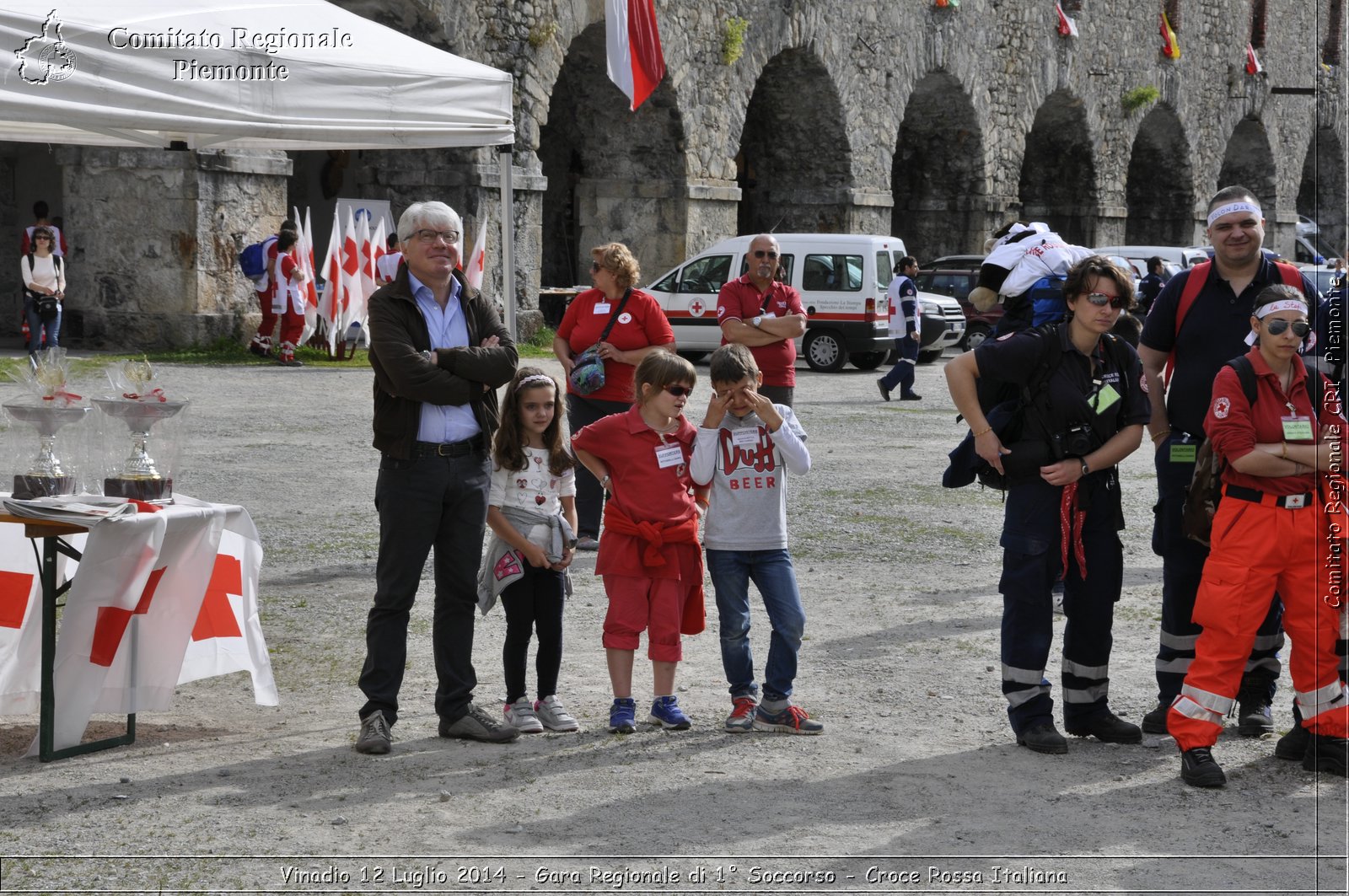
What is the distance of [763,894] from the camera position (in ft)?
12.9

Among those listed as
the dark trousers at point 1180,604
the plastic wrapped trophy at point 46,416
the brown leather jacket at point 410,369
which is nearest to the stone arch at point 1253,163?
the dark trousers at point 1180,604

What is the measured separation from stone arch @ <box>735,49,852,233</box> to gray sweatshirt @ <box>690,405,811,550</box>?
1951cm

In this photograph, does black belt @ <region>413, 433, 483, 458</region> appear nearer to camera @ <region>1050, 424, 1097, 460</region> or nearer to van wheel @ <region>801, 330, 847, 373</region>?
camera @ <region>1050, 424, 1097, 460</region>

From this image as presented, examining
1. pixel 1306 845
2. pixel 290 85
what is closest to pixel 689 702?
pixel 1306 845

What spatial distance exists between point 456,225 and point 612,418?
814 mm

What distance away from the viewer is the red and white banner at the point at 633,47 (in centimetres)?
1953

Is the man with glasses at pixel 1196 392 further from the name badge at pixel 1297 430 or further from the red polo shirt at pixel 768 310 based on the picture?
the red polo shirt at pixel 768 310

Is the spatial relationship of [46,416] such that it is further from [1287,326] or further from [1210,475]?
[1287,326]

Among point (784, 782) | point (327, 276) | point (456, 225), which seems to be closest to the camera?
point (784, 782)

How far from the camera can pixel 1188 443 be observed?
5438 mm

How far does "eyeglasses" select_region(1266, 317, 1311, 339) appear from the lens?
4.83m

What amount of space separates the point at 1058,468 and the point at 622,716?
1.61 meters

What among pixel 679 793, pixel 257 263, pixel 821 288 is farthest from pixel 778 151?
pixel 679 793

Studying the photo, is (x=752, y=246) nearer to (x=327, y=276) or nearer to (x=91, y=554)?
(x=91, y=554)
